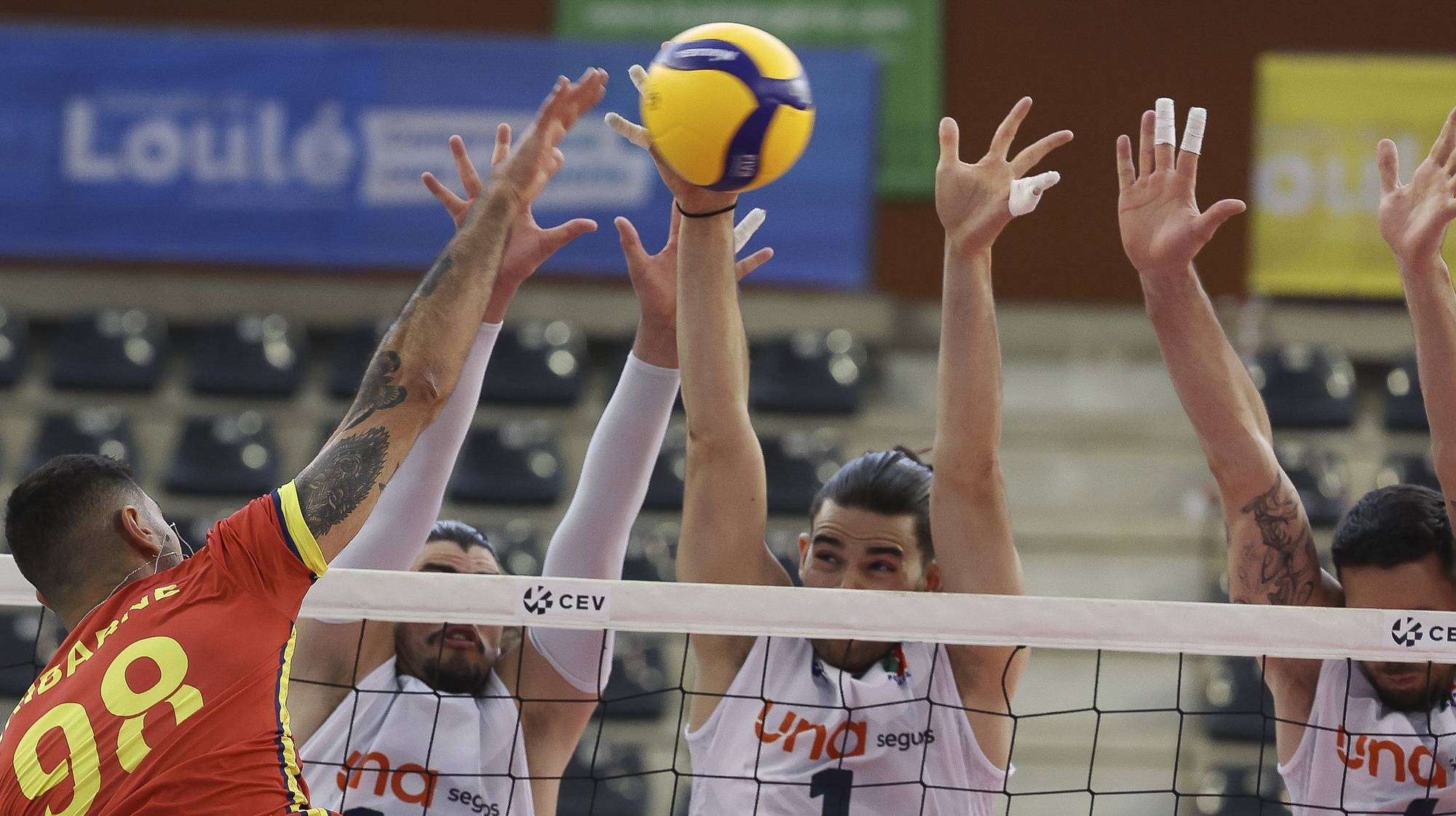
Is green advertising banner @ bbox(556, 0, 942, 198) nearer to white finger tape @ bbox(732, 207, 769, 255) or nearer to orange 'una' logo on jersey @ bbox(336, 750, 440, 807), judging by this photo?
white finger tape @ bbox(732, 207, 769, 255)

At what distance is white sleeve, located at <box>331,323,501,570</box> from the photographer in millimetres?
3295

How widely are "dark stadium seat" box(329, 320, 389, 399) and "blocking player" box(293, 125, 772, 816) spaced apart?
16.1ft

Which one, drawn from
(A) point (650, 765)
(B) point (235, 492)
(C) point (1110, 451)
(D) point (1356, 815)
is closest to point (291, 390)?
(B) point (235, 492)

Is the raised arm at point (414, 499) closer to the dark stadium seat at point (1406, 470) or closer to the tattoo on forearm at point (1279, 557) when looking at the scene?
the tattoo on forearm at point (1279, 557)

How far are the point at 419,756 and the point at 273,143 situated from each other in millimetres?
5941

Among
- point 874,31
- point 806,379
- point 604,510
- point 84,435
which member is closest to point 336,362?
point 84,435

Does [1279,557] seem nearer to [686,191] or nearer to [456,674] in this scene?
[686,191]

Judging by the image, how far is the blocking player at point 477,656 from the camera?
3311 mm

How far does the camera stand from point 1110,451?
8398 millimetres

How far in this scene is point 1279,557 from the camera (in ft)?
10.4

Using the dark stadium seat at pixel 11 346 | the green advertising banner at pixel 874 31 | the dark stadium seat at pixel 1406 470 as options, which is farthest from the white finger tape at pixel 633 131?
the dark stadium seat at pixel 11 346

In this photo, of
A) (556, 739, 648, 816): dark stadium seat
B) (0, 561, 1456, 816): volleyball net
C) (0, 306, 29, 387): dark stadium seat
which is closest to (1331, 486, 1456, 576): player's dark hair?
(0, 561, 1456, 816): volleyball net

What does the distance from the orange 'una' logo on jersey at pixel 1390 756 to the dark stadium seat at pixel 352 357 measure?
237 inches

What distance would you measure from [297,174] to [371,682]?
5.70 meters
